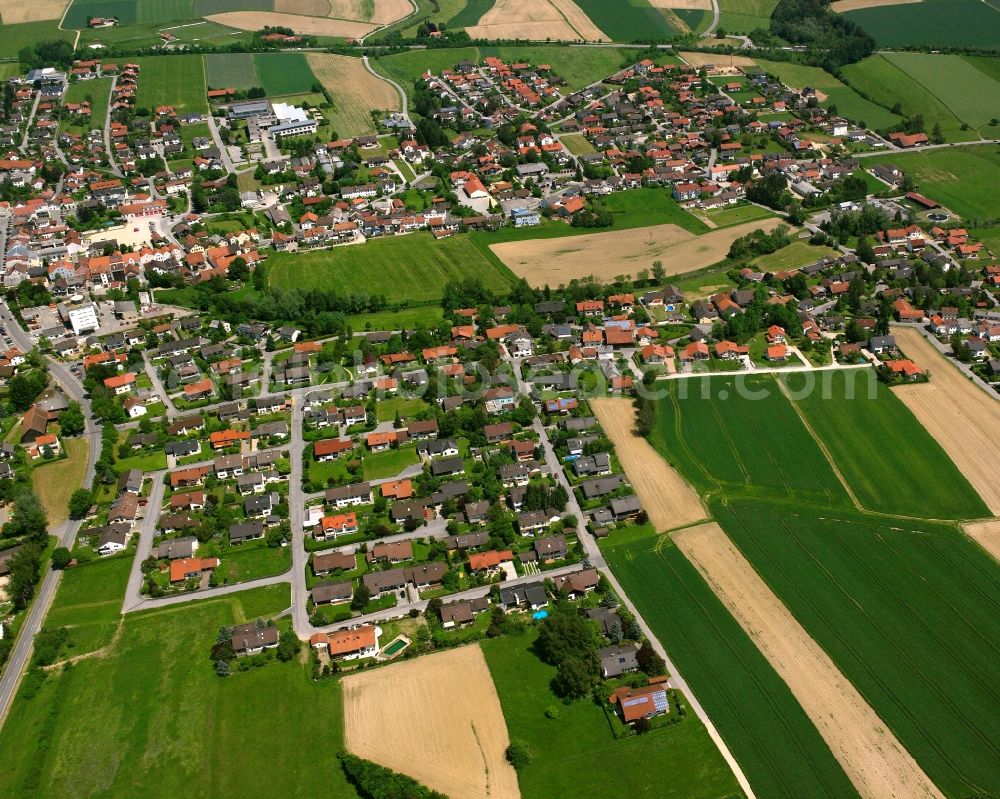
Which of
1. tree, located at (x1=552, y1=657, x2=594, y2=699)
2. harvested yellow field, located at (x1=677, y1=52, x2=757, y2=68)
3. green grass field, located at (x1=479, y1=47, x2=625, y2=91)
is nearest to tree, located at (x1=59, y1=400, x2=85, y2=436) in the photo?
tree, located at (x1=552, y1=657, x2=594, y2=699)

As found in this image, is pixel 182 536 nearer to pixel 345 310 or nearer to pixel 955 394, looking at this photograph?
pixel 345 310

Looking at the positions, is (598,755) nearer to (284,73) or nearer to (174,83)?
(284,73)

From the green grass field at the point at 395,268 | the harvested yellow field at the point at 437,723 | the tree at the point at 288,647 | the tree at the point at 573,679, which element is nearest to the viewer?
the harvested yellow field at the point at 437,723

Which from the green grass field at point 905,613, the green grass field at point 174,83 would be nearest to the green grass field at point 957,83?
the green grass field at point 905,613

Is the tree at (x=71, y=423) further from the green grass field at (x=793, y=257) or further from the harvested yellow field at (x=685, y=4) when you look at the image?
the harvested yellow field at (x=685, y=4)

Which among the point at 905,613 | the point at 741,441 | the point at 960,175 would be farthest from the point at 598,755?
the point at 960,175
